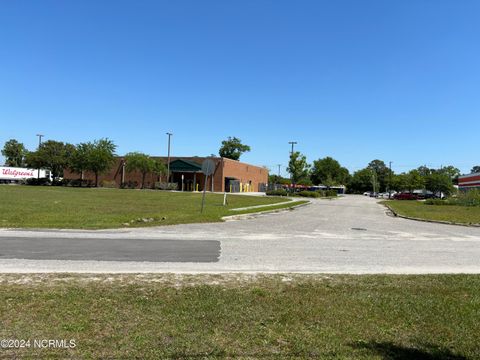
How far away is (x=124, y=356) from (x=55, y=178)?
8968 cm

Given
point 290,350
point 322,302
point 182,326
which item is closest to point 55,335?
point 182,326

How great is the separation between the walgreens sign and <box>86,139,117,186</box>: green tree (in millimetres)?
21895

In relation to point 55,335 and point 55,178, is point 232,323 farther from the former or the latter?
point 55,178

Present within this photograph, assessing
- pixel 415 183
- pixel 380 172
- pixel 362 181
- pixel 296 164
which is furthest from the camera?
pixel 380 172

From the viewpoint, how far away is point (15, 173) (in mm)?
88500

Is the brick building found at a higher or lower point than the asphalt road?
higher

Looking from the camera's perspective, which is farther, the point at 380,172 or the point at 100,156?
the point at 380,172

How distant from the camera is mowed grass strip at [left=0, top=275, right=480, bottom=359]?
169 inches

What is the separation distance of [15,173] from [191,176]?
125 ft

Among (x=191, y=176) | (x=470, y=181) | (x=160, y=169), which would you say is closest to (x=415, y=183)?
(x=470, y=181)

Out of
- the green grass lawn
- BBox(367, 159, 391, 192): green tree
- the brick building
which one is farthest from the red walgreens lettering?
BBox(367, 159, 391, 192): green tree

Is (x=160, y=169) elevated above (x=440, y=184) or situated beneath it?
elevated above

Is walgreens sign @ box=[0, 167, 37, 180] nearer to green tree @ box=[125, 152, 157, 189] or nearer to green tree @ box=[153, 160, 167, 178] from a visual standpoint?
green tree @ box=[125, 152, 157, 189]

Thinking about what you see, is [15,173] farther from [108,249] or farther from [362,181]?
[362,181]
